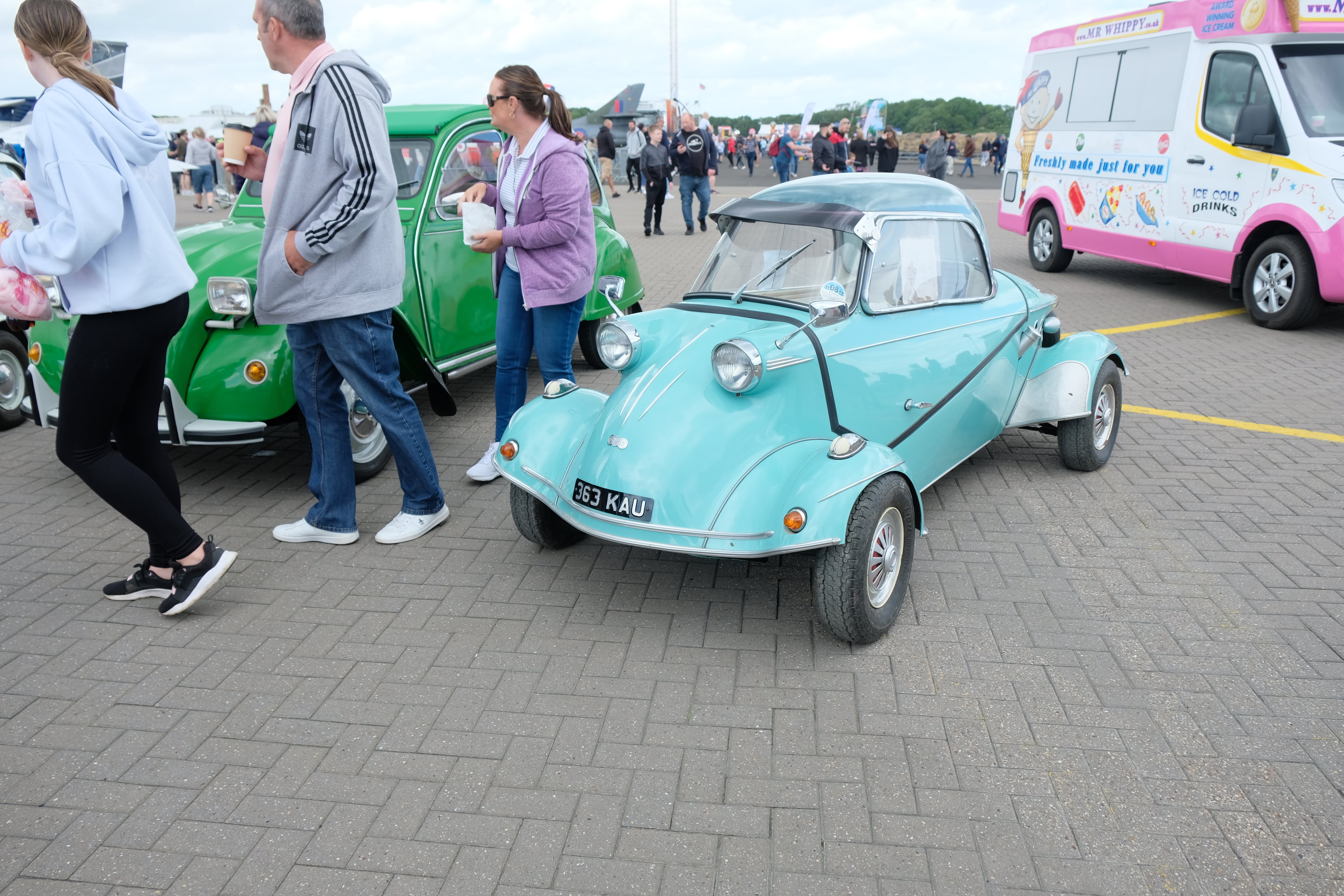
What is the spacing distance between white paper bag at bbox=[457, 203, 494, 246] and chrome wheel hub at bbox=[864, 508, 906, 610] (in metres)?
2.31

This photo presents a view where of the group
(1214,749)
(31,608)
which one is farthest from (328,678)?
(1214,749)

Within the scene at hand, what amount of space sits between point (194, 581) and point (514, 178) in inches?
93.4

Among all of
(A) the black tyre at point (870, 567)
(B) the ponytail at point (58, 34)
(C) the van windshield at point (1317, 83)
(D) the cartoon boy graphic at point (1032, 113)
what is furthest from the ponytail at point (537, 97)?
(D) the cartoon boy graphic at point (1032, 113)

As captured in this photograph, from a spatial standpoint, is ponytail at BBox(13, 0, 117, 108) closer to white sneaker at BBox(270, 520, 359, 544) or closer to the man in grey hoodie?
the man in grey hoodie

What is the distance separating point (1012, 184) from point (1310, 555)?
951 cm

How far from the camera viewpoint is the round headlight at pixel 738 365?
349 cm

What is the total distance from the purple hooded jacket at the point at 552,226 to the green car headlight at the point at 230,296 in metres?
1.28

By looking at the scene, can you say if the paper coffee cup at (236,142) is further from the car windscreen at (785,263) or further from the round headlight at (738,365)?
the round headlight at (738,365)

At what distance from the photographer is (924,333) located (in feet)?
13.7

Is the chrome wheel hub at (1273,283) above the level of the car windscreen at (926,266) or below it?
below

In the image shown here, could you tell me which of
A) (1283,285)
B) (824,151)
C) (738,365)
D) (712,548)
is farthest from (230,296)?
(824,151)

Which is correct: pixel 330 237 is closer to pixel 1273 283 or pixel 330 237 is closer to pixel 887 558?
pixel 887 558

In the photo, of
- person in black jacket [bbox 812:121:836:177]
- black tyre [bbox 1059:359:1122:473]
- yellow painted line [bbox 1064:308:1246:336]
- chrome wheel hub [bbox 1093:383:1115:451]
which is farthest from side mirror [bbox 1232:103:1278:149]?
person in black jacket [bbox 812:121:836:177]

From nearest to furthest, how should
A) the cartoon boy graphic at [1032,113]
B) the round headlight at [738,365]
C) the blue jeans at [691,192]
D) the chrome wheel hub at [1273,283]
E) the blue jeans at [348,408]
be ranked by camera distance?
the round headlight at [738,365]
the blue jeans at [348,408]
the chrome wheel hub at [1273,283]
the cartoon boy graphic at [1032,113]
the blue jeans at [691,192]
